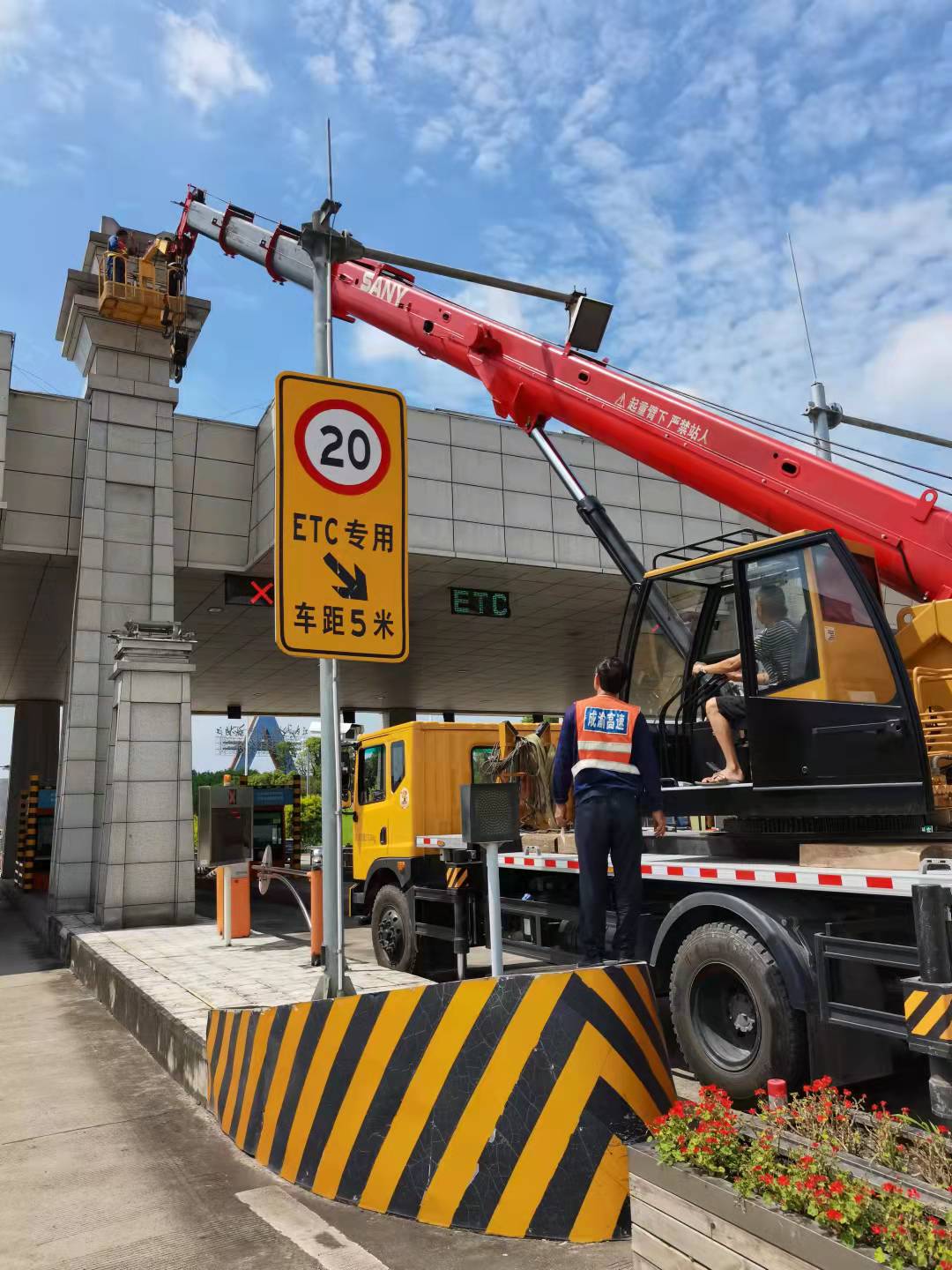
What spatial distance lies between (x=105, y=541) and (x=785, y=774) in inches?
557

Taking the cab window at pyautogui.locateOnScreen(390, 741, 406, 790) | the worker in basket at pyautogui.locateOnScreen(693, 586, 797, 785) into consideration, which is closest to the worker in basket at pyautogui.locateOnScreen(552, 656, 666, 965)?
the worker in basket at pyautogui.locateOnScreen(693, 586, 797, 785)

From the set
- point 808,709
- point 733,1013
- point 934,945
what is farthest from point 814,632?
point 733,1013

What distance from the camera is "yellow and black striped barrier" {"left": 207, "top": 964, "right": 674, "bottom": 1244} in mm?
3742

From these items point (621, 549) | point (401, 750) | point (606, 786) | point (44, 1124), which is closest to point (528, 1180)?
point (606, 786)

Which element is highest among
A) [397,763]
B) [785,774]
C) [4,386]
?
[4,386]

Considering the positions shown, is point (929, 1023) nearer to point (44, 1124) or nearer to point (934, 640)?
point (934, 640)

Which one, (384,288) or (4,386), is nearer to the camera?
(384,288)

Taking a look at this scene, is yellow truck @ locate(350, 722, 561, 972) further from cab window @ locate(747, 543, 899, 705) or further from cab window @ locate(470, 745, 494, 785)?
cab window @ locate(747, 543, 899, 705)

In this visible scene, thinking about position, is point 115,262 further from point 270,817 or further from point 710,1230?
point 710,1230

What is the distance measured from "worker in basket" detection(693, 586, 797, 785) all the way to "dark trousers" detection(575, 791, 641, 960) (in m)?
1.04

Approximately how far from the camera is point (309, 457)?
18.1ft

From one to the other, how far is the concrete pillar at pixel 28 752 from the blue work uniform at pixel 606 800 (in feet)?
100.0

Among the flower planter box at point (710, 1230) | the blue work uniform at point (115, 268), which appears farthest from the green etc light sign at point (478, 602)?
the flower planter box at point (710, 1230)

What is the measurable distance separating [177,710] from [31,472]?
5.56m
